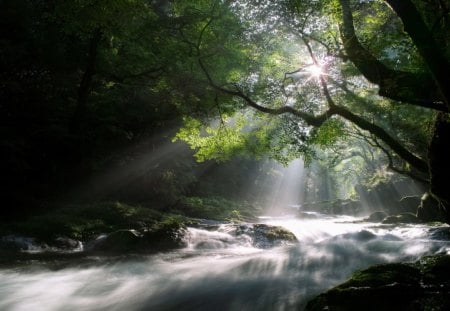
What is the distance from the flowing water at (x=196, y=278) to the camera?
6.26 metres

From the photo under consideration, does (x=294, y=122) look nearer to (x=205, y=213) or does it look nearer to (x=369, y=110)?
(x=369, y=110)

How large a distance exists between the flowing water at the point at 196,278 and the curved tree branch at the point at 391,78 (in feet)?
14.3

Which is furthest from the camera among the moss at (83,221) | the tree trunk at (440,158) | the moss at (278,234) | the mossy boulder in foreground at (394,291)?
the moss at (278,234)

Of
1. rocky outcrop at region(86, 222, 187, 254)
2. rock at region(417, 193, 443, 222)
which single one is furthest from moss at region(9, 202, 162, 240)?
rock at region(417, 193, 443, 222)

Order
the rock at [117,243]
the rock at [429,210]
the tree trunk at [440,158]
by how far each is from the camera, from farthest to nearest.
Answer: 1. the rock at [429,210]
2. the rock at [117,243]
3. the tree trunk at [440,158]

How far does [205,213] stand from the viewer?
23.4m

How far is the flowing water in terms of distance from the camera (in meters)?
6.26

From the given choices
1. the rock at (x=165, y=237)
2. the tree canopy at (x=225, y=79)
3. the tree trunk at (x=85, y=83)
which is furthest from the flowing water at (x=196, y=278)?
the tree trunk at (x=85, y=83)

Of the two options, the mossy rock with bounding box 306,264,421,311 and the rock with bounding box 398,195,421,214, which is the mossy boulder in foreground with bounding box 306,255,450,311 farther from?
the rock with bounding box 398,195,421,214

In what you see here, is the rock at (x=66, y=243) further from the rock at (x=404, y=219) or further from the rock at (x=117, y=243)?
the rock at (x=404, y=219)

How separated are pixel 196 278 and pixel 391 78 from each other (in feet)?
21.3

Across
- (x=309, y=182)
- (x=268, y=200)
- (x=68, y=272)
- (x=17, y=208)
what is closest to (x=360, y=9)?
(x=68, y=272)

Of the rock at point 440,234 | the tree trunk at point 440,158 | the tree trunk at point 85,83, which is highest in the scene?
the tree trunk at point 85,83

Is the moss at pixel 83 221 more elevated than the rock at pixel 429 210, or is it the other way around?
the moss at pixel 83 221
